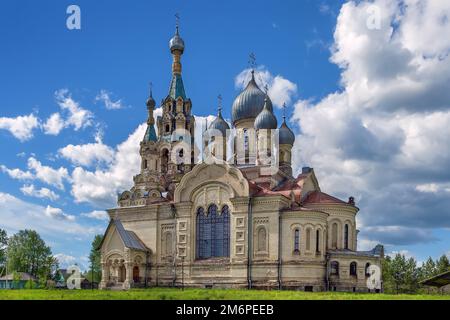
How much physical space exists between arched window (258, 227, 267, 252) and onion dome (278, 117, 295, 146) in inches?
389

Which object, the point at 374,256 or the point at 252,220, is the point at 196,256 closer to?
the point at 252,220

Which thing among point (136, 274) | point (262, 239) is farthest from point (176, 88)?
point (262, 239)

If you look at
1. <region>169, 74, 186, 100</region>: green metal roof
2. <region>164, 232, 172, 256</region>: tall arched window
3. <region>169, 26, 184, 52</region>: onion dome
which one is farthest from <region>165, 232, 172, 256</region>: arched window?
<region>169, 26, 184, 52</region>: onion dome

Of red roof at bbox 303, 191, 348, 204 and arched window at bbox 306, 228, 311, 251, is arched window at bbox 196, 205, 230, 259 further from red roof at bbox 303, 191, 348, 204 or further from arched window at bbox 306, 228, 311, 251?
red roof at bbox 303, 191, 348, 204

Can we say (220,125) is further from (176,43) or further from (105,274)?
(105,274)

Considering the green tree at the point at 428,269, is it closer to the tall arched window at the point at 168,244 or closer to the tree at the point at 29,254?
the tall arched window at the point at 168,244

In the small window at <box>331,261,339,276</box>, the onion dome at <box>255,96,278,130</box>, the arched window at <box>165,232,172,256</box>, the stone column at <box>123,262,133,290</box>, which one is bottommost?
the stone column at <box>123,262,133,290</box>

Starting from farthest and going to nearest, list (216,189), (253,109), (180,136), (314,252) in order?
1. (180,136)
2. (253,109)
3. (216,189)
4. (314,252)

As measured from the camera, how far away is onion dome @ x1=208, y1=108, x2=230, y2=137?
53.3 meters

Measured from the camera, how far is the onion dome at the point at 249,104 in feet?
164
